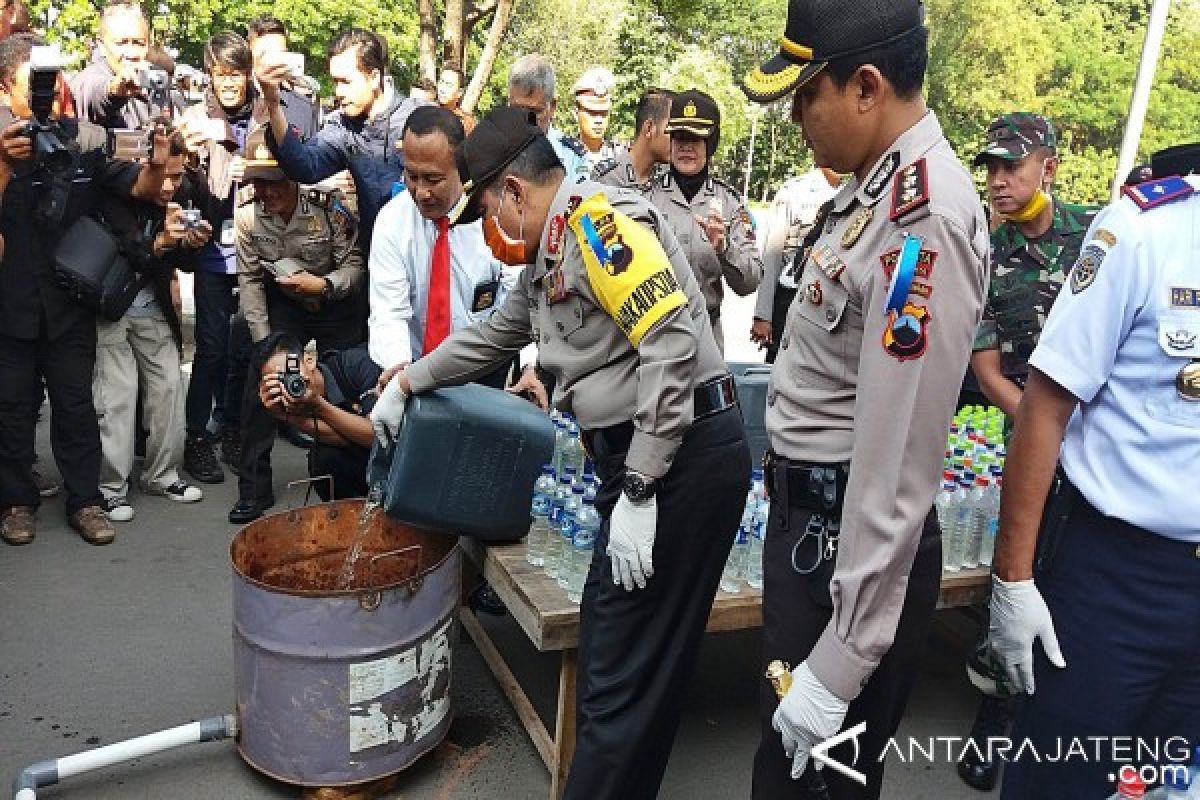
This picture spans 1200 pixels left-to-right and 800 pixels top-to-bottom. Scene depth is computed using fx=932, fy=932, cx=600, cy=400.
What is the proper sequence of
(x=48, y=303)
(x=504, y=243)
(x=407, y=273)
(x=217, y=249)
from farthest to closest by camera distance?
(x=217, y=249)
(x=48, y=303)
(x=407, y=273)
(x=504, y=243)

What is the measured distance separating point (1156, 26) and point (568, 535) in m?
8.86

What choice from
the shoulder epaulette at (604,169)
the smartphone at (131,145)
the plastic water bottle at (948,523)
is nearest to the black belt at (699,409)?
the plastic water bottle at (948,523)

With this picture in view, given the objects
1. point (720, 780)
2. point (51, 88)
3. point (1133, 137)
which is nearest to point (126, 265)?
point (51, 88)

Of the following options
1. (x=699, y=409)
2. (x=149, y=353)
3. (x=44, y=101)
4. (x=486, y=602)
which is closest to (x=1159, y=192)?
(x=699, y=409)

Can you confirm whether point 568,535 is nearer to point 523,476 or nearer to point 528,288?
point 523,476

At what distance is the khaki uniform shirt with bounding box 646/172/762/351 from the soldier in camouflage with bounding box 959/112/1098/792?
3.87ft

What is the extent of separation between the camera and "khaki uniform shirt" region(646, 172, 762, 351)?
13.9 ft

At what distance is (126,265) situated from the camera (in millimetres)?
4340

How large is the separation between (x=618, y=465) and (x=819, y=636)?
76 cm

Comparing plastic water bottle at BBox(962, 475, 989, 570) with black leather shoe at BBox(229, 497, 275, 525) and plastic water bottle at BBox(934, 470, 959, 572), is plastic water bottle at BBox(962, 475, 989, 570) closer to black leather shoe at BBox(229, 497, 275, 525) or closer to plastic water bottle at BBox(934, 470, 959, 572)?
plastic water bottle at BBox(934, 470, 959, 572)

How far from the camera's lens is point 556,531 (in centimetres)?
304

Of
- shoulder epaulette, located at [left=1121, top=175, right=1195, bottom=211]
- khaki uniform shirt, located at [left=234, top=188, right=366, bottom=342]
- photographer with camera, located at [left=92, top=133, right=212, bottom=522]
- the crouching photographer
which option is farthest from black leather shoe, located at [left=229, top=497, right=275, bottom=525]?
shoulder epaulette, located at [left=1121, top=175, right=1195, bottom=211]

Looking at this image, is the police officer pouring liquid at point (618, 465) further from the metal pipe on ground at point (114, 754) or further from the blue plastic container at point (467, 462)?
the metal pipe on ground at point (114, 754)

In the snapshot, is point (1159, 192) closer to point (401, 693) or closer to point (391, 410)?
point (391, 410)
